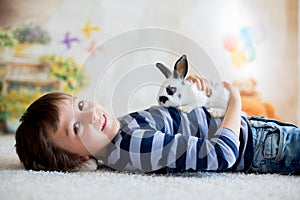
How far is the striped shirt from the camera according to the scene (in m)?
0.96

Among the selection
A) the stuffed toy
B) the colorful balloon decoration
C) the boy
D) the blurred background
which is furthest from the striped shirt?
the colorful balloon decoration

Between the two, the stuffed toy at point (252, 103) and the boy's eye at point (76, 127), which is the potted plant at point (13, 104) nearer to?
the stuffed toy at point (252, 103)

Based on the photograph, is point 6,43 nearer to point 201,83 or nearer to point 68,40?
point 68,40

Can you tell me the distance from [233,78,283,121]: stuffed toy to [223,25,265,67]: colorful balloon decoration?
13cm

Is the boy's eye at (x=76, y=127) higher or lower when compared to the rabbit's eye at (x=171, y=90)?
lower

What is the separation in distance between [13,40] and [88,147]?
158cm

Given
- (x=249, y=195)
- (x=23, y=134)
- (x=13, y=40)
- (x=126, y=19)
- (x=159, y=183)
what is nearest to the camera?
(x=249, y=195)

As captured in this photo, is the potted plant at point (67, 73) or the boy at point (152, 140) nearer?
the boy at point (152, 140)

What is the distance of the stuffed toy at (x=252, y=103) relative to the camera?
2291 millimetres

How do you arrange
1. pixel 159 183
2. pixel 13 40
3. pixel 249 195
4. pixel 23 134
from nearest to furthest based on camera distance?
pixel 249 195 → pixel 159 183 → pixel 23 134 → pixel 13 40

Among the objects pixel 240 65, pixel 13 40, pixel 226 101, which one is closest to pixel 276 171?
pixel 226 101

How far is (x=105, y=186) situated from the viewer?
844 millimetres

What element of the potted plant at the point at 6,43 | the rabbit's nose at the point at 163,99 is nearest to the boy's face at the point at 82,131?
the rabbit's nose at the point at 163,99

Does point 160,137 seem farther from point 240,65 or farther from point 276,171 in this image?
point 240,65
